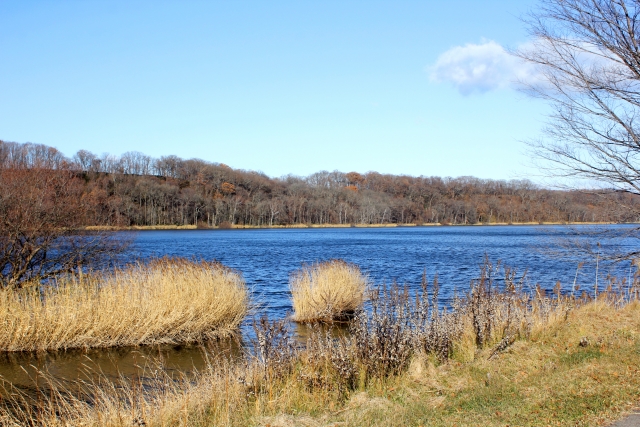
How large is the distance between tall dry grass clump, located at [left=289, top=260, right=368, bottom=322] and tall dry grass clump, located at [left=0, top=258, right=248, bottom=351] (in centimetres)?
209

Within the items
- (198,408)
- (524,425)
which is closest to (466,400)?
(524,425)

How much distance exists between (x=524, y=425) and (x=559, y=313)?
716 centimetres

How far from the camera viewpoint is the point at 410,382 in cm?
774

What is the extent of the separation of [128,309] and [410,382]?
27.0 ft

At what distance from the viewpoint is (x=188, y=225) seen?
4985 inches

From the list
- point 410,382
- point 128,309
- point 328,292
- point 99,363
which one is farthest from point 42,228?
point 410,382

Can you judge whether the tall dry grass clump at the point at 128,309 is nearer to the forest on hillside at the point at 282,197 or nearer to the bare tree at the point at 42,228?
the bare tree at the point at 42,228

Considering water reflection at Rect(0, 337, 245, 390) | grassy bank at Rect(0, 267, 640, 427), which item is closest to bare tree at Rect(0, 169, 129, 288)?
water reflection at Rect(0, 337, 245, 390)

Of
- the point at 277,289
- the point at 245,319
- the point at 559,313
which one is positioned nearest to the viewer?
the point at 559,313

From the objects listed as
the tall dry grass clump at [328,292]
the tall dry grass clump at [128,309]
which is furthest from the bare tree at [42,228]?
the tall dry grass clump at [328,292]

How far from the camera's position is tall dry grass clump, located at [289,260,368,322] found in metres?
16.0

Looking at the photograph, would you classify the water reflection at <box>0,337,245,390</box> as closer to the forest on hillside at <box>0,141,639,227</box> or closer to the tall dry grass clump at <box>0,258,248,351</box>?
the tall dry grass clump at <box>0,258,248,351</box>

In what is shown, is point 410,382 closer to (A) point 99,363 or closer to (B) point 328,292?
(A) point 99,363

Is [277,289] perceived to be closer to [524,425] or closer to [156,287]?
[156,287]
